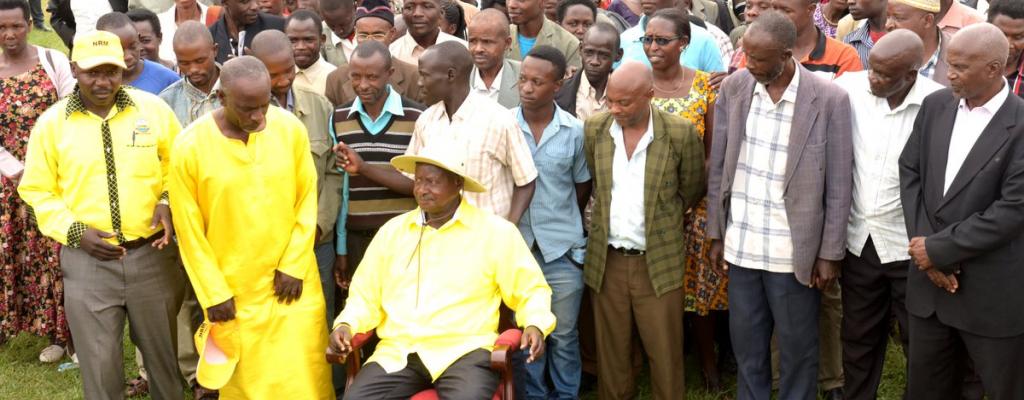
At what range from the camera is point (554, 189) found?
6.07 m

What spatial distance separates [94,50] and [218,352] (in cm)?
165

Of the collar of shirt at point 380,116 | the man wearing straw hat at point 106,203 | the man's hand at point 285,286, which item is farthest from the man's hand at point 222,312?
the collar of shirt at point 380,116

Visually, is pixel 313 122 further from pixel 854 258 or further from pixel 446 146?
pixel 854 258

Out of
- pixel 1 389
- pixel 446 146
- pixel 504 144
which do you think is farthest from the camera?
pixel 1 389

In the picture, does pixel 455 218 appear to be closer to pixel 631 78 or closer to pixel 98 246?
pixel 631 78

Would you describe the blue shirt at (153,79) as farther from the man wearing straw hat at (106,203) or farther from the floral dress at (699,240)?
the floral dress at (699,240)

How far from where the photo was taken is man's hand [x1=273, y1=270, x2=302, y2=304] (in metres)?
5.62

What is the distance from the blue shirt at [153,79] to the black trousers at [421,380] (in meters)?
2.61

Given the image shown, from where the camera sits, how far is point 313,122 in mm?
6219

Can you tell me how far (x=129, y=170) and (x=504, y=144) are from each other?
1954 millimetres

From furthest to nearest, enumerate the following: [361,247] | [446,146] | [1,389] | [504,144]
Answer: [1,389], [361,247], [504,144], [446,146]

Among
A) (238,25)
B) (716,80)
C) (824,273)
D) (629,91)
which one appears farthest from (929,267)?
(238,25)

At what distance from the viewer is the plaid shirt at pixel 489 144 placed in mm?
5855

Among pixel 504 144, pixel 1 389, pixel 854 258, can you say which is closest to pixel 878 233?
pixel 854 258
